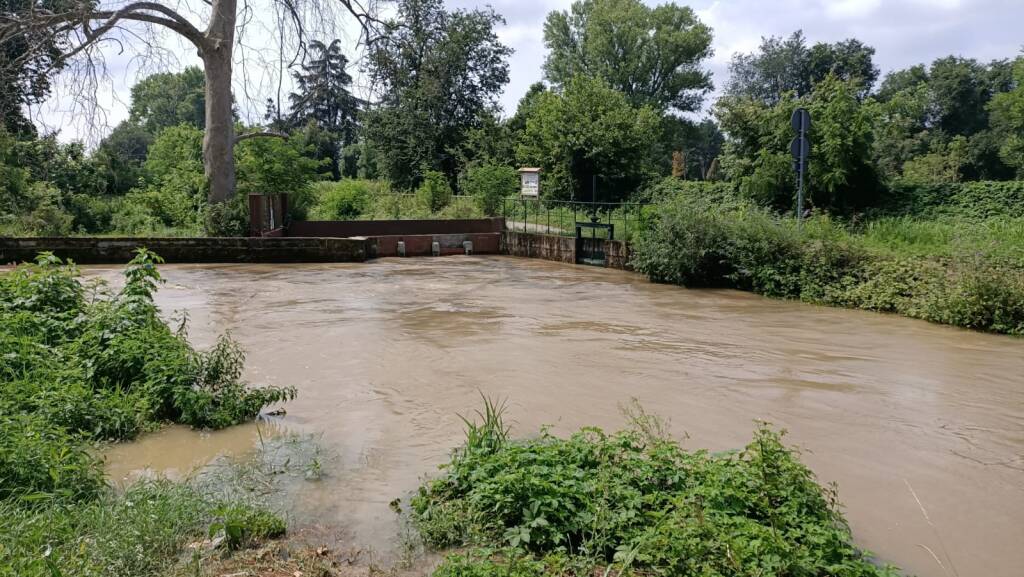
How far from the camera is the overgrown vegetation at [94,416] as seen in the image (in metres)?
4.22

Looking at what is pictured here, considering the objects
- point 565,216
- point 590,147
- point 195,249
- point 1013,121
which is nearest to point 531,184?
point 565,216

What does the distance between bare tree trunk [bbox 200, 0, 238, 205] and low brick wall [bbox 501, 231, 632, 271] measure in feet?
30.8

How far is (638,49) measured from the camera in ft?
197

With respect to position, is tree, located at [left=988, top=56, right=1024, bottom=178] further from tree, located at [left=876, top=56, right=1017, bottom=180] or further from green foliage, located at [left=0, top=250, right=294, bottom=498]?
green foliage, located at [left=0, top=250, right=294, bottom=498]

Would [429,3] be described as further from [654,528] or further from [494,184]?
[654,528]

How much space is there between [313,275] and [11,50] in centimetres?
1075

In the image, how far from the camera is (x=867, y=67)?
65125 millimetres

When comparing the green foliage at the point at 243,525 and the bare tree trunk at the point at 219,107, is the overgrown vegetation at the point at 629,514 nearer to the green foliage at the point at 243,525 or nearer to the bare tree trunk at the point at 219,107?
the green foliage at the point at 243,525

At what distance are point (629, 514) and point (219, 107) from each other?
23.6 m

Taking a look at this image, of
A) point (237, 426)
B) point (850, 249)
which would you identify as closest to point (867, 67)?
point (850, 249)

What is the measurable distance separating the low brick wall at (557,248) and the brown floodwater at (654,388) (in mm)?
4611

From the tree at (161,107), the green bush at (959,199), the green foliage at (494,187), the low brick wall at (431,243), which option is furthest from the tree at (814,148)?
the tree at (161,107)

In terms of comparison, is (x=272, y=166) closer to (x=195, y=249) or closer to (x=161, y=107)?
(x=195, y=249)

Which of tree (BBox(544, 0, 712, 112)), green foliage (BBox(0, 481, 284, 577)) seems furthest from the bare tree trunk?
tree (BBox(544, 0, 712, 112))
